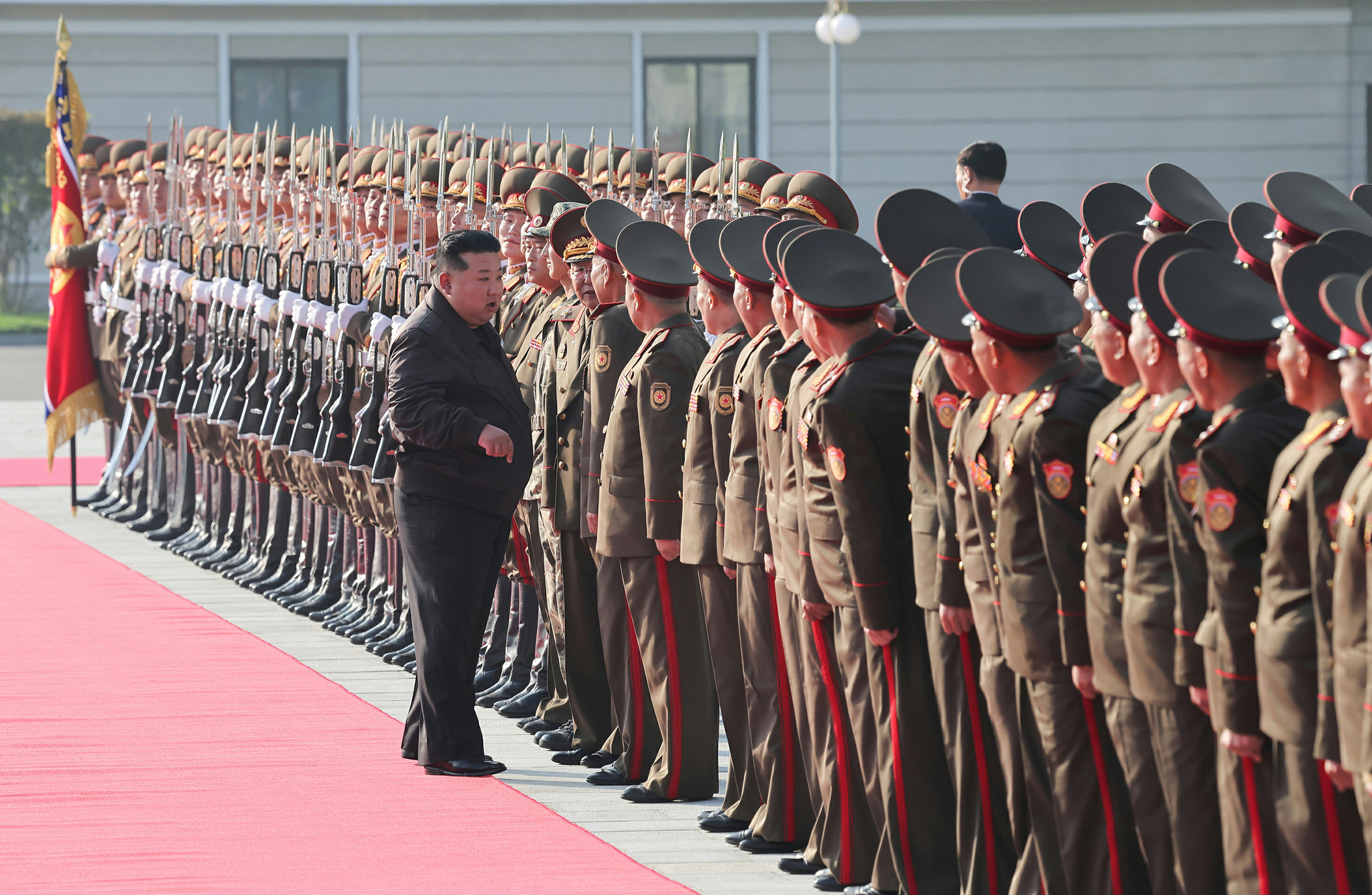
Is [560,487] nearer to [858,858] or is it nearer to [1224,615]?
[858,858]

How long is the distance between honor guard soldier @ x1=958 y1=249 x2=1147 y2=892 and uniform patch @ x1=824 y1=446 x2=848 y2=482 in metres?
0.47

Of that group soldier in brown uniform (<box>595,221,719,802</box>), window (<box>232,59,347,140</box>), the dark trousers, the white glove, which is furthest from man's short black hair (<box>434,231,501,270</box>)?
window (<box>232,59,347,140</box>)

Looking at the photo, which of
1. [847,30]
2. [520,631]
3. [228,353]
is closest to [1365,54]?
[847,30]

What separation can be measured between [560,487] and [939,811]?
2.15m

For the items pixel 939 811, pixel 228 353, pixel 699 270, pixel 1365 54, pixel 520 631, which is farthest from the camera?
pixel 1365 54

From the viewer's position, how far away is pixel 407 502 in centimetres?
615

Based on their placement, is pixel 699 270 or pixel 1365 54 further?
pixel 1365 54

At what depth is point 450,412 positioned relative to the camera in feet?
19.6

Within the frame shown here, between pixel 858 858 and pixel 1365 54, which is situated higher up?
pixel 1365 54

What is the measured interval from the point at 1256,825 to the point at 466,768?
291 cm

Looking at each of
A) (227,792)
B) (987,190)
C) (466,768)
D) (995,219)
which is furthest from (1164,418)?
(987,190)

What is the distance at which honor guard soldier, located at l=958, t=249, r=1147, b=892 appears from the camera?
13.4 feet

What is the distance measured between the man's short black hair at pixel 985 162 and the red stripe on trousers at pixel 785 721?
3.32m

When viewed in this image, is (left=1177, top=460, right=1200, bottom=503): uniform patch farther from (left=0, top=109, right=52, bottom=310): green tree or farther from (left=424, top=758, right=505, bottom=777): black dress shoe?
(left=0, top=109, right=52, bottom=310): green tree
